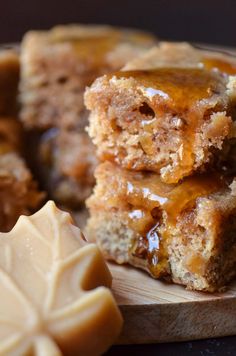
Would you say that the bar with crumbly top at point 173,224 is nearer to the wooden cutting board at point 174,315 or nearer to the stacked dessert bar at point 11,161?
the wooden cutting board at point 174,315

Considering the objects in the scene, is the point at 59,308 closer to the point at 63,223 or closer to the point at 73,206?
the point at 63,223

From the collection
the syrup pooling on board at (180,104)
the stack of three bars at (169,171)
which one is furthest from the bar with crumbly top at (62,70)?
the syrup pooling on board at (180,104)

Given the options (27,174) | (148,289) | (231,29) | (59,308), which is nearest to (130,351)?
(148,289)

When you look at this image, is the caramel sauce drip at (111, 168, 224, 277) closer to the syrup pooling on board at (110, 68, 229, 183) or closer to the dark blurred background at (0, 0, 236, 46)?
the syrup pooling on board at (110, 68, 229, 183)

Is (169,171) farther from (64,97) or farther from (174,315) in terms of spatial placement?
(64,97)

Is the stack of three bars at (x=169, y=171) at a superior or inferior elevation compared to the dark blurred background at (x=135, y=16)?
superior
